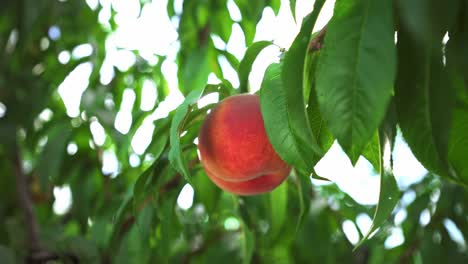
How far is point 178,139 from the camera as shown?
805 mm

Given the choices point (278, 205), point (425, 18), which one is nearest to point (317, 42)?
point (425, 18)

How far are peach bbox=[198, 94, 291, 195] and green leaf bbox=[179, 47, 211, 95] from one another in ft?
1.71

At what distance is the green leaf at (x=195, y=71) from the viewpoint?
59.9 inches

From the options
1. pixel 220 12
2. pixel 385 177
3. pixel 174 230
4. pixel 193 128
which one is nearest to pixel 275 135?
pixel 385 177

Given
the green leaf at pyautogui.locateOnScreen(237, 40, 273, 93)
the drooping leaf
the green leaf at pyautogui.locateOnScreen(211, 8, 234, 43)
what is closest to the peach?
the green leaf at pyautogui.locateOnScreen(237, 40, 273, 93)

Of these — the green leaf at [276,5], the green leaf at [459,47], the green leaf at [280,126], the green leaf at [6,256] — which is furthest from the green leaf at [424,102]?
the green leaf at [6,256]

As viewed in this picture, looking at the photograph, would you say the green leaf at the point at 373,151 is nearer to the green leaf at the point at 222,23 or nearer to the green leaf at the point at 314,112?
the green leaf at the point at 314,112

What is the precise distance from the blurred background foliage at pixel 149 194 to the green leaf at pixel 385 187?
1.63 feet

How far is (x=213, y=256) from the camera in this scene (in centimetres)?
168

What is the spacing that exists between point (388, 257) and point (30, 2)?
120 centimetres

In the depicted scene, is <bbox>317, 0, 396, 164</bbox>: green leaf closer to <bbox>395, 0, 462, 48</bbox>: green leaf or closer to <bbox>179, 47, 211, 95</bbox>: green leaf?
<bbox>395, 0, 462, 48</bbox>: green leaf

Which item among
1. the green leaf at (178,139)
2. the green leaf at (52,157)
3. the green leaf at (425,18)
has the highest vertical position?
the green leaf at (425,18)

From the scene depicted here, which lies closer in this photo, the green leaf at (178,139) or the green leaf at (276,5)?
the green leaf at (178,139)

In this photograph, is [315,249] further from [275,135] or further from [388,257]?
[275,135]
